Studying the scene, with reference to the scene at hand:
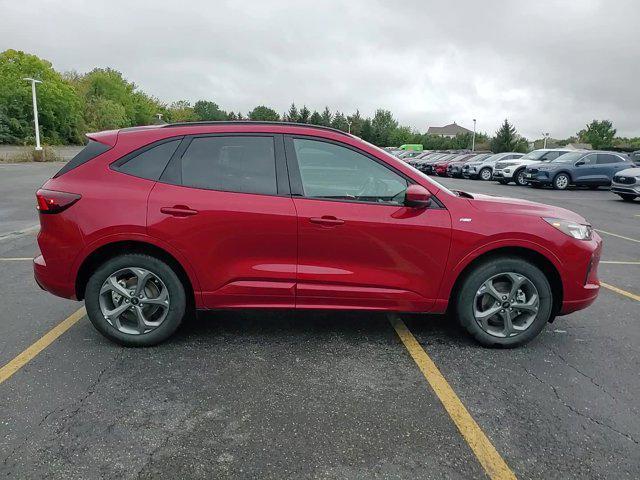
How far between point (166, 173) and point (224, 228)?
2.11ft

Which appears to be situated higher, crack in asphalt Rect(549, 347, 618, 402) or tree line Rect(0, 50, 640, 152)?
tree line Rect(0, 50, 640, 152)

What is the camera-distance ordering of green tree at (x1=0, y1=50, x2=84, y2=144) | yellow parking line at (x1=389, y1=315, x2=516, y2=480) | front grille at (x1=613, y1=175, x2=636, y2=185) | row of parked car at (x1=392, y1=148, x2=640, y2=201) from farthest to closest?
green tree at (x1=0, y1=50, x2=84, y2=144) < row of parked car at (x1=392, y1=148, x2=640, y2=201) < front grille at (x1=613, y1=175, x2=636, y2=185) < yellow parking line at (x1=389, y1=315, x2=516, y2=480)

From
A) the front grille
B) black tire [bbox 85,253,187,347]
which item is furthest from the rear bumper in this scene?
the front grille

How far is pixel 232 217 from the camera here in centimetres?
358

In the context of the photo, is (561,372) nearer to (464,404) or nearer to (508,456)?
(464,404)

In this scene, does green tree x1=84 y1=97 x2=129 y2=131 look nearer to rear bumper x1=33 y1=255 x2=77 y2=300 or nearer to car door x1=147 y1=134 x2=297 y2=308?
rear bumper x1=33 y1=255 x2=77 y2=300

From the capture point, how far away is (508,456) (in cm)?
255

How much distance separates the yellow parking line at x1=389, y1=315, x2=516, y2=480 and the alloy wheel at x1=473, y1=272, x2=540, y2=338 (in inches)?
22.5

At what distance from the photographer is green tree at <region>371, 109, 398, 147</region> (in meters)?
99.8

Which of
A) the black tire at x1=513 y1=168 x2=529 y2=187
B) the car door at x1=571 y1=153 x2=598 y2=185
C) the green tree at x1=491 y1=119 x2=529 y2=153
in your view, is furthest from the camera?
the green tree at x1=491 y1=119 x2=529 y2=153

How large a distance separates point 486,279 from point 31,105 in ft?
224

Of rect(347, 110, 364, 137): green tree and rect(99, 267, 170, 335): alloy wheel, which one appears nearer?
rect(99, 267, 170, 335): alloy wheel

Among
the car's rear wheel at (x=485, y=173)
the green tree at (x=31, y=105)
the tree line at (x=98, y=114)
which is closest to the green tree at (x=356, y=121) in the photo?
the tree line at (x=98, y=114)

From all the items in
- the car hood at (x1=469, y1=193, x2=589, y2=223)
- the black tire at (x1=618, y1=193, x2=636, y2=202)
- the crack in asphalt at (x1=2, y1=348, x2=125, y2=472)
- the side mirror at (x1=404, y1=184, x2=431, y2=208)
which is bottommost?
the crack in asphalt at (x1=2, y1=348, x2=125, y2=472)
